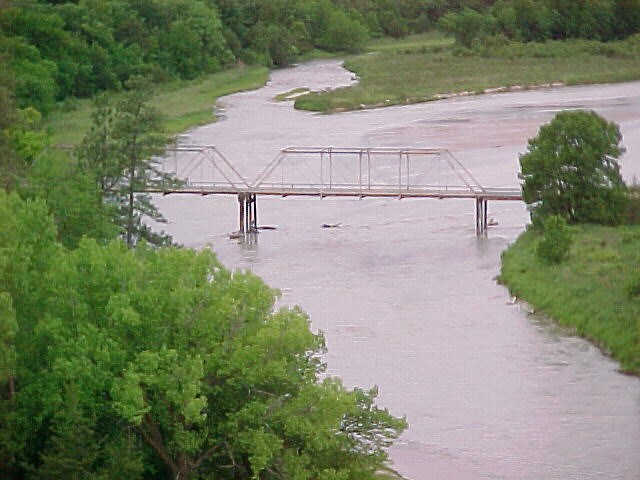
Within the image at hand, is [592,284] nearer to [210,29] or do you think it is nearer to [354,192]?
[354,192]

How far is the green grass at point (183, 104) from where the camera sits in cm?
6178

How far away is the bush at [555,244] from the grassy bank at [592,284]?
21 cm

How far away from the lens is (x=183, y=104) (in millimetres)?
71000

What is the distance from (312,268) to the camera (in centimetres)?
4003

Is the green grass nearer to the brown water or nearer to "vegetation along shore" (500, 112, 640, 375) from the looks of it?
the brown water

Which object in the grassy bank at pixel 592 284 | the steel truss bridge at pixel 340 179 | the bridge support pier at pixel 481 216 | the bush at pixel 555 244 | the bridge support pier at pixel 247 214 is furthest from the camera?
the bridge support pier at pixel 247 214

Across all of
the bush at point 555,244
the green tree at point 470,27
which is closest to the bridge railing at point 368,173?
the bush at point 555,244

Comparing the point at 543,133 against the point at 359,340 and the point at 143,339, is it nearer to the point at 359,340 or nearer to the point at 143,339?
the point at 359,340

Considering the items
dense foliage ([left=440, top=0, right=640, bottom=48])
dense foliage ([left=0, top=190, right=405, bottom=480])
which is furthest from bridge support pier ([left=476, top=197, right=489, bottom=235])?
dense foliage ([left=440, top=0, right=640, bottom=48])

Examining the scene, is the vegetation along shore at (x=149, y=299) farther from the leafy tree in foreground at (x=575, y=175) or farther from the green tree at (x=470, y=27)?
the green tree at (x=470, y=27)

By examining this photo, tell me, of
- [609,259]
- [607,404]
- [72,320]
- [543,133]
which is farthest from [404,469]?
[543,133]

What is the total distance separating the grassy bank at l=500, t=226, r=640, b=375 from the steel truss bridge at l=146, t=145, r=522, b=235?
367cm

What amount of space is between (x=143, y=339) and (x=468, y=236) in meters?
23.3

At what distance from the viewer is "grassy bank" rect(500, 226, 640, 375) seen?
107ft
